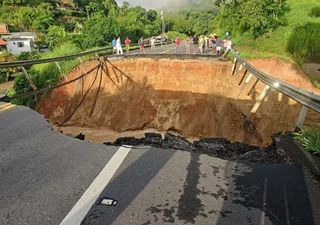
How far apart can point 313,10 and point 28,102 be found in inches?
1072

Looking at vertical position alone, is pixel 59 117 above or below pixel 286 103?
below

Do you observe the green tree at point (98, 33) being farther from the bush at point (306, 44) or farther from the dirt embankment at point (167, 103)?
the bush at point (306, 44)

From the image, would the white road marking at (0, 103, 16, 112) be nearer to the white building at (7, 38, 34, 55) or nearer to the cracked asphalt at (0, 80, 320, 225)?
the cracked asphalt at (0, 80, 320, 225)

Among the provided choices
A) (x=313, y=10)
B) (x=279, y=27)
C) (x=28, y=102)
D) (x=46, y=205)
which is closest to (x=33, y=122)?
(x=46, y=205)

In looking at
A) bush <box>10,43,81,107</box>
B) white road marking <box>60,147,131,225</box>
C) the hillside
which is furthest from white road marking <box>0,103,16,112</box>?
the hillside

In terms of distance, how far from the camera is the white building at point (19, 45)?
67869 mm

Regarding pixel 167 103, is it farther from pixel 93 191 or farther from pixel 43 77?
pixel 93 191

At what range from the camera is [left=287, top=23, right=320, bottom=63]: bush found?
24203mm

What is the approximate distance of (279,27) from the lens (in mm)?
29719

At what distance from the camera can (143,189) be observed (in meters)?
3.73

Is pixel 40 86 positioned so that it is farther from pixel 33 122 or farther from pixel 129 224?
pixel 129 224

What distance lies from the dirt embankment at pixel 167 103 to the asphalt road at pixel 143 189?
13.3 metres

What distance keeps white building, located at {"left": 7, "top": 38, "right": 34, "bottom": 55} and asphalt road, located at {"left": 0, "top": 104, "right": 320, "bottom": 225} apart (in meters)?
69.1

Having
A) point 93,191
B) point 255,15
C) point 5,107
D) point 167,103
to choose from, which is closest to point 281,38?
point 255,15
